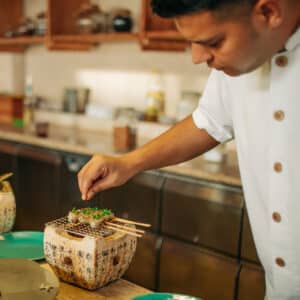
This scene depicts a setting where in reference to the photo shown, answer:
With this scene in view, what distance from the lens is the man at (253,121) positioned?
3.02 feet

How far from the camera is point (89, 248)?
3.43 ft

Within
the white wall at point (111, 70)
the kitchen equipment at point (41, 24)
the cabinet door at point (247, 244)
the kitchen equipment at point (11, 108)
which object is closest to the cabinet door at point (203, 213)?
the cabinet door at point (247, 244)

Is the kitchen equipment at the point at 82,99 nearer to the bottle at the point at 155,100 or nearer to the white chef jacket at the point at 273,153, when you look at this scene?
the bottle at the point at 155,100

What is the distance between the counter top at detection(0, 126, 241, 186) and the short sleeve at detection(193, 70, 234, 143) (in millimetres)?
822

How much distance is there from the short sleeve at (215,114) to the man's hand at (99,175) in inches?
10.9

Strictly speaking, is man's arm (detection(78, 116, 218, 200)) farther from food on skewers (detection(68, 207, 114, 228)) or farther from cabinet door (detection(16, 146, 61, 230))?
cabinet door (detection(16, 146, 61, 230))

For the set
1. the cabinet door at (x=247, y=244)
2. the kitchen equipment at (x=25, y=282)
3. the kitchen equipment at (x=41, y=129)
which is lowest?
the cabinet door at (x=247, y=244)

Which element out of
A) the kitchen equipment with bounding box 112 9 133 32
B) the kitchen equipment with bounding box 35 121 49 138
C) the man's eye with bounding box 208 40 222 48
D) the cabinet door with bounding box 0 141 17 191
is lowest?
the cabinet door with bounding box 0 141 17 191

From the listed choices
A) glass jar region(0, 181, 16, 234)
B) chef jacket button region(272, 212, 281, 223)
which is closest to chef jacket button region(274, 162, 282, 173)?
chef jacket button region(272, 212, 281, 223)

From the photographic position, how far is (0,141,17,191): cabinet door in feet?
10.7

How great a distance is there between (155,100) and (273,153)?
2.03 m

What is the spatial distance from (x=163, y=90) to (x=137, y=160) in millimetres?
1969

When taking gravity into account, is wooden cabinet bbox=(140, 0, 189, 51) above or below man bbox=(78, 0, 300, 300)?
above

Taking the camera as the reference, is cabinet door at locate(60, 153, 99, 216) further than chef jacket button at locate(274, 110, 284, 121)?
Yes
